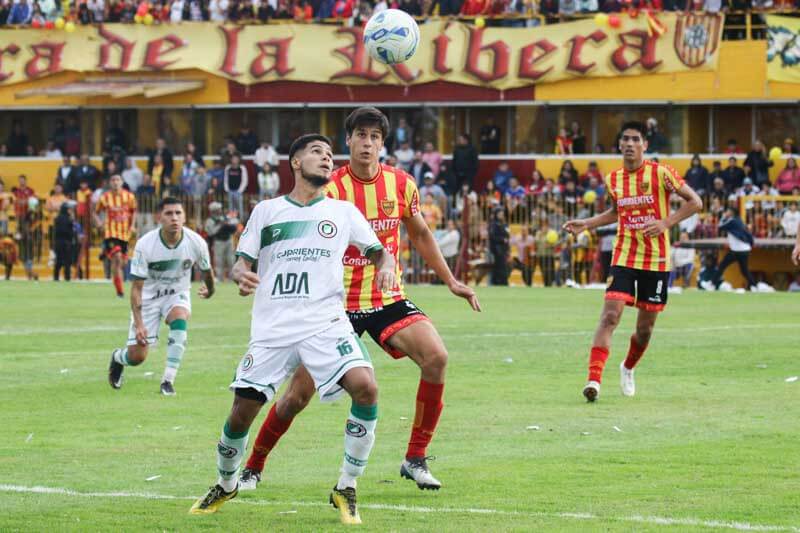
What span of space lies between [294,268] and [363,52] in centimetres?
3488

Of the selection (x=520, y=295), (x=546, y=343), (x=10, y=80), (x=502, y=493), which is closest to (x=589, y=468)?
(x=502, y=493)

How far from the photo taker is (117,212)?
29.8 m

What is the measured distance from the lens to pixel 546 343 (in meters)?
19.4

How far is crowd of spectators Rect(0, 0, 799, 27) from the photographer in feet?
132

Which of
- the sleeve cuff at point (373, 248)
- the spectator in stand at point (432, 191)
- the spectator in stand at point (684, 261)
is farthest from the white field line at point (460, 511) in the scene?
the spectator in stand at point (432, 191)

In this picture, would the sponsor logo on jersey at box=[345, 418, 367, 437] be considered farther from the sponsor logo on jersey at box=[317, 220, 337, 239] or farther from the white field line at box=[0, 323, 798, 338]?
the white field line at box=[0, 323, 798, 338]

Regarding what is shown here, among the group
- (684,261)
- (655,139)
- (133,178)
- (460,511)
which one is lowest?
(684,261)

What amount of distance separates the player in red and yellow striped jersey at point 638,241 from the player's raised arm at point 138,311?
410 cm

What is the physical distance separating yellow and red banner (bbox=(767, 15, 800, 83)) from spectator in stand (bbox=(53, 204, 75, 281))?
18.0 meters

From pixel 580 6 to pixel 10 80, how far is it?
17.4 m

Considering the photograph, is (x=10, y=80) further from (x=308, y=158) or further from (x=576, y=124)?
(x=308, y=158)

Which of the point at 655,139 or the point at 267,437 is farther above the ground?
the point at 655,139

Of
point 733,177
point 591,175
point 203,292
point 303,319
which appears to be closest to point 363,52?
point 591,175

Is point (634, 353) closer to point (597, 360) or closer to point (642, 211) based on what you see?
point (597, 360)
